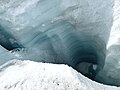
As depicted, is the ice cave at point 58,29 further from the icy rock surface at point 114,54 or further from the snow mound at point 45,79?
the snow mound at point 45,79

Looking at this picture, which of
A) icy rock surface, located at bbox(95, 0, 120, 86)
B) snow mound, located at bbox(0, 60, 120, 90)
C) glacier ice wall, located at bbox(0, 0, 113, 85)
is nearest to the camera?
snow mound, located at bbox(0, 60, 120, 90)

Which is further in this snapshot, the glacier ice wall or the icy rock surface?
the glacier ice wall

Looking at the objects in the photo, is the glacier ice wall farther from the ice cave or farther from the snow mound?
the snow mound

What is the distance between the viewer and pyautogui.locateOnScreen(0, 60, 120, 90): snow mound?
2.53ft

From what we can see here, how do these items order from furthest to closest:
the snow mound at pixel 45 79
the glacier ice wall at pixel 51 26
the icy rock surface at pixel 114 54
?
the glacier ice wall at pixel 51 26, the icy rock surface at pixel 114 54, the snow mound at pixel 45 79

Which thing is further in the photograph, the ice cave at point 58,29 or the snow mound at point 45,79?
the ice cave at point 58,29

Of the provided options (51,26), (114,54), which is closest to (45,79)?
(114,54)

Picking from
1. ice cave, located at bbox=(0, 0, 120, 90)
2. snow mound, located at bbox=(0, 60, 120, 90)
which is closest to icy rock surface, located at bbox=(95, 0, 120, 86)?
ice cave, located at bbox=(0, 0, 120, 90)

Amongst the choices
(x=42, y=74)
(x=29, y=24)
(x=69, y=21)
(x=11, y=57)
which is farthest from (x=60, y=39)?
(x=42, y=74)

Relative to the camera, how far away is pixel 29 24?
1272 millimetres

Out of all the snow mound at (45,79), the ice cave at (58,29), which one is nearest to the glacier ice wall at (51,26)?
the ice cave at (58,29)

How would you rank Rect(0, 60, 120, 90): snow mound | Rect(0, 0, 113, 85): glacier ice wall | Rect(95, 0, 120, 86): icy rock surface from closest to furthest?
Rect(0, 60, 120, 90): snow mound, Rect(95, 0, 120, 86): icy rock surface, Rect(0, 0, 113, 85): glacier ice wall

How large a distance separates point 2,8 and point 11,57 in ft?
0.92

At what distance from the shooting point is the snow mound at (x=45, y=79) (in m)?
0.77
